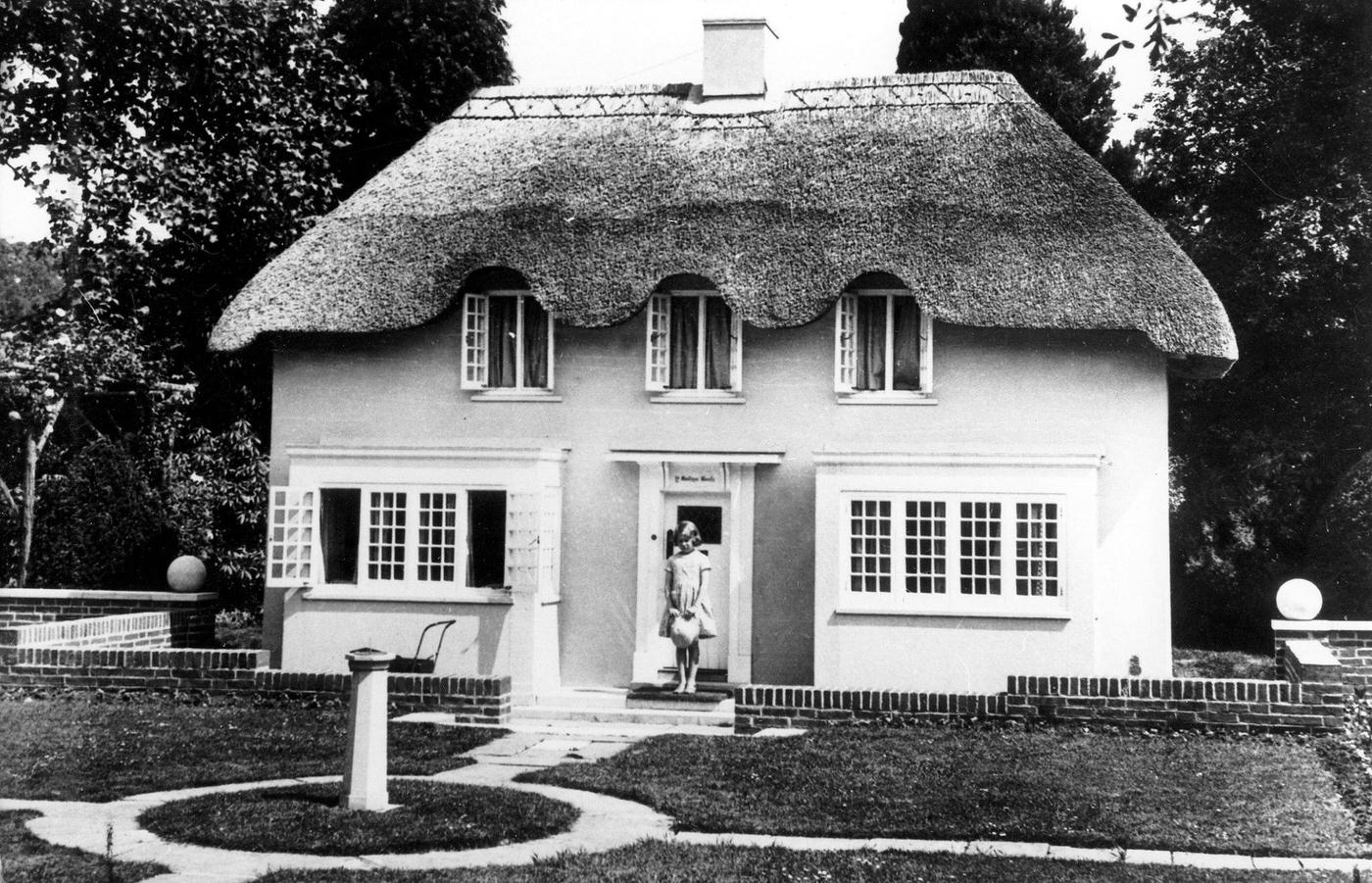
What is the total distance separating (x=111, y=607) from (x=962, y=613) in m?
11.0

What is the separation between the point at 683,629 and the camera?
1523cm

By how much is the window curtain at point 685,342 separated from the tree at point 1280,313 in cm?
1150

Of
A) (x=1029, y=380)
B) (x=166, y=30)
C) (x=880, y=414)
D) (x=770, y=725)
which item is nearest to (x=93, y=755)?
(x=770, y=725)

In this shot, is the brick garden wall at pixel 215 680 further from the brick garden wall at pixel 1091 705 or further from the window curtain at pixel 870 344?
the window curtain at pixel 870 344

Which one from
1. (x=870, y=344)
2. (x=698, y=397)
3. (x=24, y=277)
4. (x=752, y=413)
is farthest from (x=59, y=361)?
(x=24, y=277)

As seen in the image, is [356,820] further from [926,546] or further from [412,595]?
[926,546]

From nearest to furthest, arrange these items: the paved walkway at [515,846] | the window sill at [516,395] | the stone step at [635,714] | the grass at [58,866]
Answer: the grass at [58,866] → the paved walkway at [515,846] → the stone step at [635,714] → the window sill at [516,395]

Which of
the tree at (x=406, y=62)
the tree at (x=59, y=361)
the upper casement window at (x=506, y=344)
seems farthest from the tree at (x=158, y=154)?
the upper casement window at (x=506, y=344)

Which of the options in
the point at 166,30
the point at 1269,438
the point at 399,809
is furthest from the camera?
the point at 1269,438

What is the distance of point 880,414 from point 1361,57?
1249cm

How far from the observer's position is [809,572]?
16.7 m

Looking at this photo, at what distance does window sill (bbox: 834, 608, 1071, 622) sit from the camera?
50.6 feet

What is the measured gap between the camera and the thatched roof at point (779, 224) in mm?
16141

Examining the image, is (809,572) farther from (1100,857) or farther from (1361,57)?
(1361,57)
